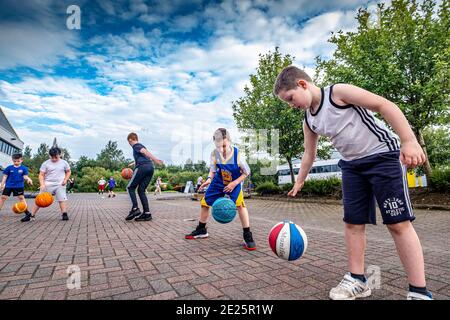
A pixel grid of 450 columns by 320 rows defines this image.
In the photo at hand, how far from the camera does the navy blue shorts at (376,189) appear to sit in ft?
6.22

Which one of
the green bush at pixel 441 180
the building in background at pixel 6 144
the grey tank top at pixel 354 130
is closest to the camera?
the grey tank top at pixel 354 130

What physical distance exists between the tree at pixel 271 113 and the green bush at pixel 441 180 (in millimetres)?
7116

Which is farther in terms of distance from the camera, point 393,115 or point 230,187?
point 230,187

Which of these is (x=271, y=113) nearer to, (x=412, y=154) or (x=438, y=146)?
(x=438, y=146)

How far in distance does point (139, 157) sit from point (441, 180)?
1127 cm

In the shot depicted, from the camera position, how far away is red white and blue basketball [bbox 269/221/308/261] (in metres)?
2.68

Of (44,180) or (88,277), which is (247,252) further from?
(44,180)

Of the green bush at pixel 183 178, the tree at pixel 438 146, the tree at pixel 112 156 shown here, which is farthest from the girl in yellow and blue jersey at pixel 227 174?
the tree at pixel 112 156

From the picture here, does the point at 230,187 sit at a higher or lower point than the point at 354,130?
lower

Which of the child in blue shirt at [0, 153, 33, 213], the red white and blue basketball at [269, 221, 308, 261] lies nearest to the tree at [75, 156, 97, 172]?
the child in blue shirt at [0, 153, 33, 213]

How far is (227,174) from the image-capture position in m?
4.21

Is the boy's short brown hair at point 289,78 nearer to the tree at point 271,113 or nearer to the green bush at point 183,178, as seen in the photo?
the tree at point 271,113

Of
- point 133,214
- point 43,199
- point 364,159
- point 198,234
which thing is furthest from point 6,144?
point 364,159

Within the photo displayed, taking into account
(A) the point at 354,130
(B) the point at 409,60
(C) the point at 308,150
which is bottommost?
(C) the point at 308,150
